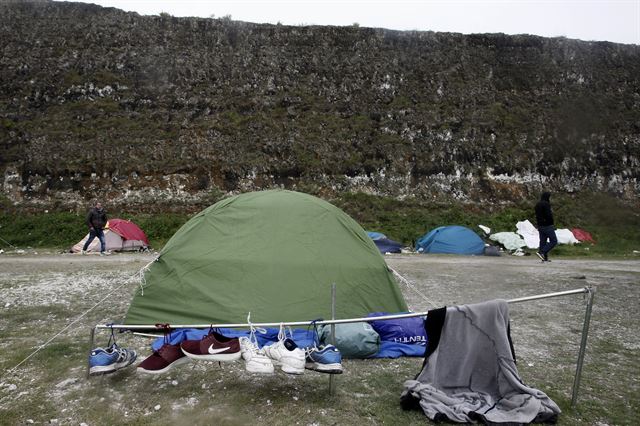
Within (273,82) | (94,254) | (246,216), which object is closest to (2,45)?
(273,82)

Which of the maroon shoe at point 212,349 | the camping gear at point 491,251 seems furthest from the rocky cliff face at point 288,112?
the maroon shoe at point 212,349

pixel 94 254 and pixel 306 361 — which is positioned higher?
Answer: pixel 306 361

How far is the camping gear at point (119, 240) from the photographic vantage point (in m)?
16.4

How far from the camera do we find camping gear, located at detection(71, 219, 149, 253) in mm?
16422

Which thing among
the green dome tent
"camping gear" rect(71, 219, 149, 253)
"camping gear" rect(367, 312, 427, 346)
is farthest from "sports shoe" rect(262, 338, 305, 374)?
"camping gear" rect(71, 219, 149, 253)

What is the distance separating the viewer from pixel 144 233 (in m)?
18.5

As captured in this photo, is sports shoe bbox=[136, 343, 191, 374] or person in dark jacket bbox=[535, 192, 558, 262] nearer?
sports shoe bbox=[136, 343, 191, 374]

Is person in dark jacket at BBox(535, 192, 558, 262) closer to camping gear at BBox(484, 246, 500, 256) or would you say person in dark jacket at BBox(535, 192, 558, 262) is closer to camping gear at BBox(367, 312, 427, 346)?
camping gear at BBox(484, 246, 500, 256)

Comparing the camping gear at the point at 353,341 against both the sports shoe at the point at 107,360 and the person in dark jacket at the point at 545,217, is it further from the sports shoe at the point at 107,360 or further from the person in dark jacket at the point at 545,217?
the person in dark jacket at the point at 545,217

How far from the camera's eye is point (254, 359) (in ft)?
14.9

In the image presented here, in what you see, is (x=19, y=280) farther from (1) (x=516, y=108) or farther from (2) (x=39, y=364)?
(1) (x=516, y=108)

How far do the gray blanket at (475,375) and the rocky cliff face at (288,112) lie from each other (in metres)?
18.7

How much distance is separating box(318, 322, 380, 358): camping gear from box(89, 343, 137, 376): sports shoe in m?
2.24

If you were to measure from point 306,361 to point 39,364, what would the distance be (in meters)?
3.32
